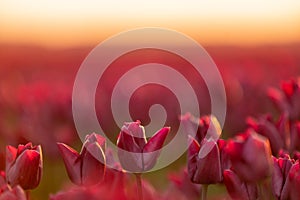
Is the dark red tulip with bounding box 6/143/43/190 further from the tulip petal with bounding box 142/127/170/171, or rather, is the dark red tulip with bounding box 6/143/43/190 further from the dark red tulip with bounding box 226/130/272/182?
the dark red tulip with bounding box 226/130/272/182

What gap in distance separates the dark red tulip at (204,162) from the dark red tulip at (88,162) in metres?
0.21

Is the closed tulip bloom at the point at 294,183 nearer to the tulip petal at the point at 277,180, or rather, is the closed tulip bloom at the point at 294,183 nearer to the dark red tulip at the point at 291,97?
the tulip petal at the point at 277,180

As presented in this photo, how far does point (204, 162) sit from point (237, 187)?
111mm

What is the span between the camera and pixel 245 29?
66.3 ft

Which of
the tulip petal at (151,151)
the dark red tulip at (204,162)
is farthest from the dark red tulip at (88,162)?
the dark red tulip at (204,162)

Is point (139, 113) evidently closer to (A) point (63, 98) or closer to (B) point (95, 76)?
(A) point (63, 98)

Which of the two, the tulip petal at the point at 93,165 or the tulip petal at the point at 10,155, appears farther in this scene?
the tulip petal at the point at 10,155

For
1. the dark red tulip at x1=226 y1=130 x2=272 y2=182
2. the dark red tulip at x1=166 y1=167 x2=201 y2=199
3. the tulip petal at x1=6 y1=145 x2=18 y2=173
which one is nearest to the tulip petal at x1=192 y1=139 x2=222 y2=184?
the dark red tulip at x1=226 y1=130 x2=272 y2=182

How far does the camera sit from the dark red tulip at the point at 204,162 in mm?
1665

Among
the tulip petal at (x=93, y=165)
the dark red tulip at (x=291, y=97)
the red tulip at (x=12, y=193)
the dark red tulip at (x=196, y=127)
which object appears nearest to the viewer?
the red tulip at (x=12, y=193)

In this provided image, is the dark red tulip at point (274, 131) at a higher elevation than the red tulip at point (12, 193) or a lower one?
higher

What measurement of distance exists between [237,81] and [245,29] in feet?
50.2

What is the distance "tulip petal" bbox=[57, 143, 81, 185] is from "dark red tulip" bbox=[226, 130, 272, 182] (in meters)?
0.34

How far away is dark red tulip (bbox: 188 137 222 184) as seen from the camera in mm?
1665
